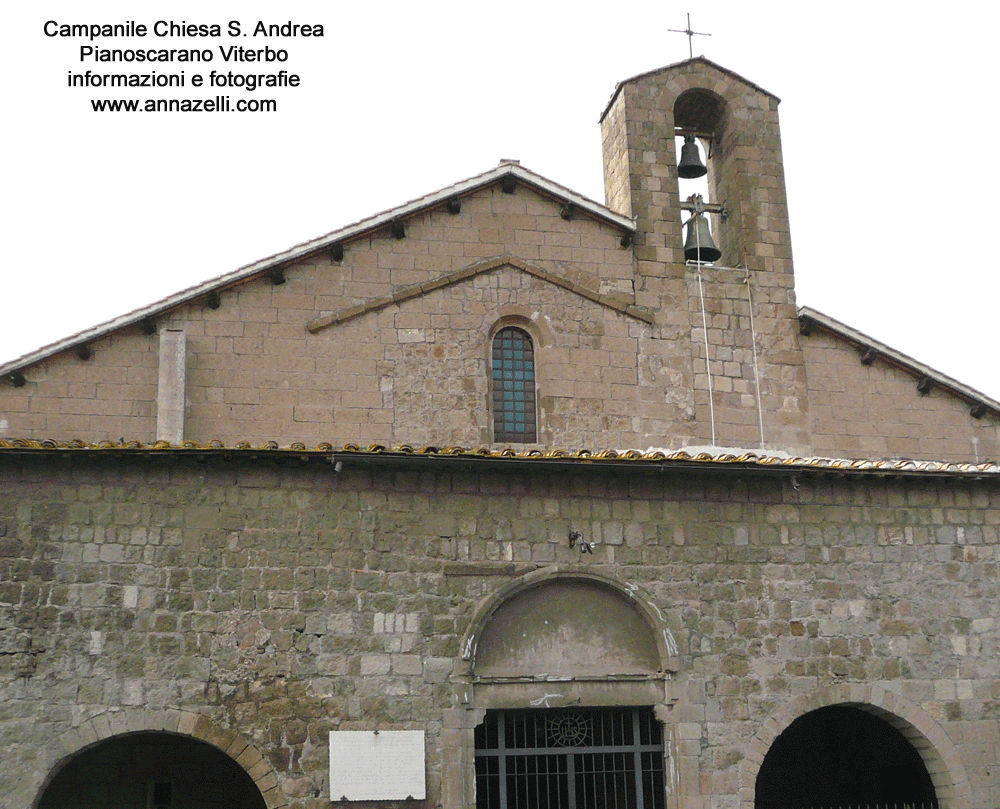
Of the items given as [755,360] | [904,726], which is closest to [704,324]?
[755,360]

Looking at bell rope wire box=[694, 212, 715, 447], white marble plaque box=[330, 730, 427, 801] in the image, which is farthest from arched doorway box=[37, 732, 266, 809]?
bell rope wire box=[694, 212, 715, 447]

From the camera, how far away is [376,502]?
12.5m

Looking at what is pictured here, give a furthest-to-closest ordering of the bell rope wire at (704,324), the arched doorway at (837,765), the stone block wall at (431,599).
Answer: the bell rope wire at (704,324) < the arched doorway at (837,765) < the stone block wall at (431,599)

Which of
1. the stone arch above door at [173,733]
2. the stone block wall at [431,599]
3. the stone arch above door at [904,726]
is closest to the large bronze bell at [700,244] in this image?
the stone block wall at [431,599]

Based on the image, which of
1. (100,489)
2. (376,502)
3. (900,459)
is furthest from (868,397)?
(100,489)

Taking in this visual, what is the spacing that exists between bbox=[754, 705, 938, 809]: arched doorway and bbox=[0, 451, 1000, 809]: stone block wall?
1.89 metres

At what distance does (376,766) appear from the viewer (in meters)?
11.7

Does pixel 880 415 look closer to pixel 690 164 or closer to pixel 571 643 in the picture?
pixel 690 164

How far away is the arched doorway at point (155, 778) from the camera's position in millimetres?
13461

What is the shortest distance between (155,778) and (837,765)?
8.60 meters

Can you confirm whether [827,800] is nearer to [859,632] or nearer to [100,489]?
[859,632]

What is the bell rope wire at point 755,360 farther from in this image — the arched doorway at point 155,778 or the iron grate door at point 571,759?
the arched doorway at point 155,778

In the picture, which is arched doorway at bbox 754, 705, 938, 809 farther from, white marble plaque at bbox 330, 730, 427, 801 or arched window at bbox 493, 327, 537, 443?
white marble plaque at bbox 330, 730, 427, 801

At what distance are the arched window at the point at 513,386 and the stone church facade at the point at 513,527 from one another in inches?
1.7
